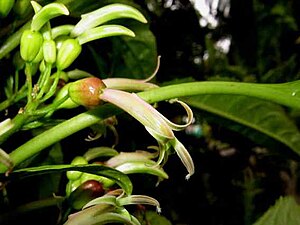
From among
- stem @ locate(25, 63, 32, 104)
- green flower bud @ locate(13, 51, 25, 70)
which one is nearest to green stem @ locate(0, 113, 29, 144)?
stem @ locate(25, 63, 32, 104)

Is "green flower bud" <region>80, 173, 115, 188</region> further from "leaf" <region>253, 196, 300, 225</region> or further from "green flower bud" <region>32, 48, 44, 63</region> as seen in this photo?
"leaf" <region>253, 196, 300, 225</region>

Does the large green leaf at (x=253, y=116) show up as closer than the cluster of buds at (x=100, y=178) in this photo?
No

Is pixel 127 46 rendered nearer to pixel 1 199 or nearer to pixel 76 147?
pixel 76 147

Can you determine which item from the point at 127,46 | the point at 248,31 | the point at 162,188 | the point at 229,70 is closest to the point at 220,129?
the point at 229,70

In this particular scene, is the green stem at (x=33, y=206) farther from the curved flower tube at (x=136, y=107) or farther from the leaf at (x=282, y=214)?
the leaf at (x=282, y=214)

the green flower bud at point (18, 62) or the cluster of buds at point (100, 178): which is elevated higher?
the green flower bud at point (18, 62)

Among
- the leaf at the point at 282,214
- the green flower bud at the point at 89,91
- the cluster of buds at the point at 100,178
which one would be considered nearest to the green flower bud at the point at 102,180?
the cluster of buds at the point at 100,178

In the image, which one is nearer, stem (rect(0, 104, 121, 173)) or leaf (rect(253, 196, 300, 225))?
stem (rect(0, 104, 121, 173))
